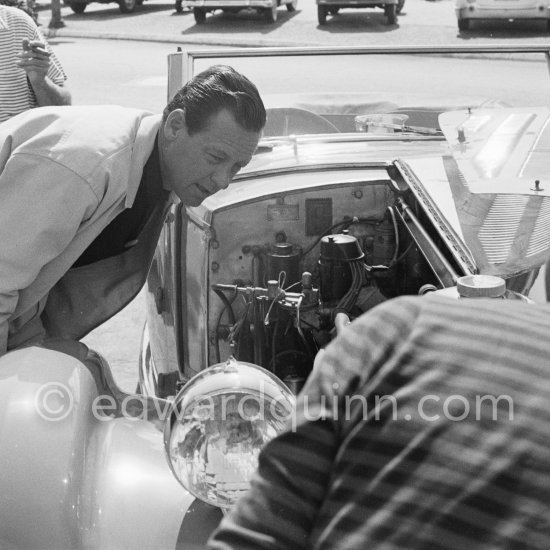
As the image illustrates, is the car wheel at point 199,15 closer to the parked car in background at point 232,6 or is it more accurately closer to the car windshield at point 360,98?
the parked car in background at point 232,6

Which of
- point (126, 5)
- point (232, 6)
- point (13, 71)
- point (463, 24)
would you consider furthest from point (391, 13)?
point (13, 71)

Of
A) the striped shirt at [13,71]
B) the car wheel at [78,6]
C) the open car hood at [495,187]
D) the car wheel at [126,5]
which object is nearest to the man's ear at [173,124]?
the open car hood at [495,187]

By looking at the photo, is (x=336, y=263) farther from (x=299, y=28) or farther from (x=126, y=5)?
(x=126, y=5)

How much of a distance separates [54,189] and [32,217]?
0.08 meters

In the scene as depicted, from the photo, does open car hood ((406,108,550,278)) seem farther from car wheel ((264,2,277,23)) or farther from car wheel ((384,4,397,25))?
car wheel ((264,2,277,23))

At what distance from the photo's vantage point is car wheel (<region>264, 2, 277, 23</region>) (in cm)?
1781

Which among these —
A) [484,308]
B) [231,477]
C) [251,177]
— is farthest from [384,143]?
[484,308]

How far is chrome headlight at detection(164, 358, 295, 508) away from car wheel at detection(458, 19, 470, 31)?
50.7ft

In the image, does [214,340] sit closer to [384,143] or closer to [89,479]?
[384,143]

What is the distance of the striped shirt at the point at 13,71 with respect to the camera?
4082mm

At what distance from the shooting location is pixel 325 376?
1.16 metres

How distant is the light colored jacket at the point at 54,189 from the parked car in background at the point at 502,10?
47.6 ft

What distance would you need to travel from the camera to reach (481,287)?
6.22 feet

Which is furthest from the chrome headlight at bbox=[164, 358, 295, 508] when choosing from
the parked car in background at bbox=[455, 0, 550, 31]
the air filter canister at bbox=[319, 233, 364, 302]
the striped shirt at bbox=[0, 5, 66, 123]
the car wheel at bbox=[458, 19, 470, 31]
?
the car wheel at bbox=[458, 19, 470, 31]
